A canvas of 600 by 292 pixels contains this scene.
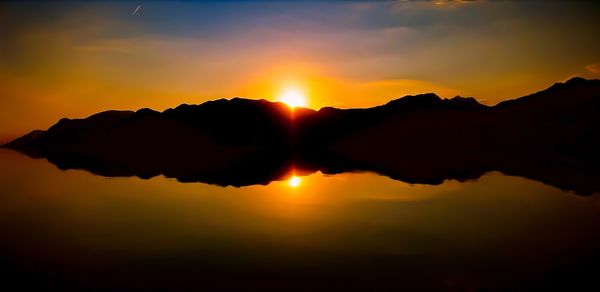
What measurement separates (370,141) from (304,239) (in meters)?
60.3

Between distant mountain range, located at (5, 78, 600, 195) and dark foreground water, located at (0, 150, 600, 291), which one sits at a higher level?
distant mountain range, located at (5, 78, 600, 195)

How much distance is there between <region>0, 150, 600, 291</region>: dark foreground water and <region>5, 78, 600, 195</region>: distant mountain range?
19.8 feet

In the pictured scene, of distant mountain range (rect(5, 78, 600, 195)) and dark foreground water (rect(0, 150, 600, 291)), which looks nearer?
dark foreground water (rect(0, 150, 600, 291))

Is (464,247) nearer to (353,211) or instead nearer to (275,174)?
(353,211)

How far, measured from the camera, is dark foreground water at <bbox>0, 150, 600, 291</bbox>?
8.75m

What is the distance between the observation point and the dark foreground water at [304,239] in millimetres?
8750

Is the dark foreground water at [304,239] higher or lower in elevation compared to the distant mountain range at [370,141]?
lower

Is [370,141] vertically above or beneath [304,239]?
above

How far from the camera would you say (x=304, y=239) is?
12.0 metres

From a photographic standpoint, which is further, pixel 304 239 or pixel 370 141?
pixel 370 141

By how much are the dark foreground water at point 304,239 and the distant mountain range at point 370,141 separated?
238 inches

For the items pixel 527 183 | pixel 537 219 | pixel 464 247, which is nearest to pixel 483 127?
pixel 527 183

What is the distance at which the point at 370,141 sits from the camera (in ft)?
233

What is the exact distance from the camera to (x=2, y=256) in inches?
413
